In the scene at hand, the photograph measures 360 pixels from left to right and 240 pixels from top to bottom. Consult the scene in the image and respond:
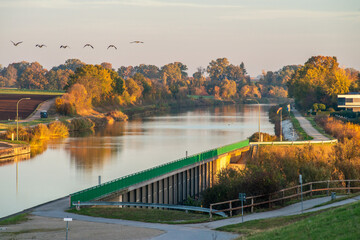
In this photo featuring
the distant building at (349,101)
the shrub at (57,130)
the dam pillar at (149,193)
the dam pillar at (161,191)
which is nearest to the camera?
the dam pillar at (149,193)

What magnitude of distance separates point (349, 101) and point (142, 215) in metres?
116

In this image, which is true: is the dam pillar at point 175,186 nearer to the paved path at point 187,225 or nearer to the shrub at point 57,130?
the paved path at point 187,225

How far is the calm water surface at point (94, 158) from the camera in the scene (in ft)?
164

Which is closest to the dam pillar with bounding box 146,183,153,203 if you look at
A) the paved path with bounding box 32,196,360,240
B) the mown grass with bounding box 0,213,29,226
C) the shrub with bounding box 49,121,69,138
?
the paved path with bounding box 32,196,360,240

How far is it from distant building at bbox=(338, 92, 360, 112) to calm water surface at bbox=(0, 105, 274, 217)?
1434 inches

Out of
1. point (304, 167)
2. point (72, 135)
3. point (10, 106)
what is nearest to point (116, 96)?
point (10, 106)

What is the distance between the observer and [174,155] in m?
72.2

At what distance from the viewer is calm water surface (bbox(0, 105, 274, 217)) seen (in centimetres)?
4988

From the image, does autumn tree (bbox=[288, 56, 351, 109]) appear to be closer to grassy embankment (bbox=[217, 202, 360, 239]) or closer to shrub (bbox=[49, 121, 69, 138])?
shrub (bbox=[49, 121, 69, 138])

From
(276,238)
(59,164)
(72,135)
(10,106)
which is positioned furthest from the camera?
(10,106)

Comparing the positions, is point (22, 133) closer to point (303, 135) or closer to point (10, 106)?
point (303, 135)

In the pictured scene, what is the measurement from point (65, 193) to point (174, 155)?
25.4 m

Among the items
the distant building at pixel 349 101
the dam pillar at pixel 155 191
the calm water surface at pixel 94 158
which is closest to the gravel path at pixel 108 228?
the calm water surface at pixel 94 158

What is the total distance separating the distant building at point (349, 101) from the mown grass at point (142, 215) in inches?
4413
